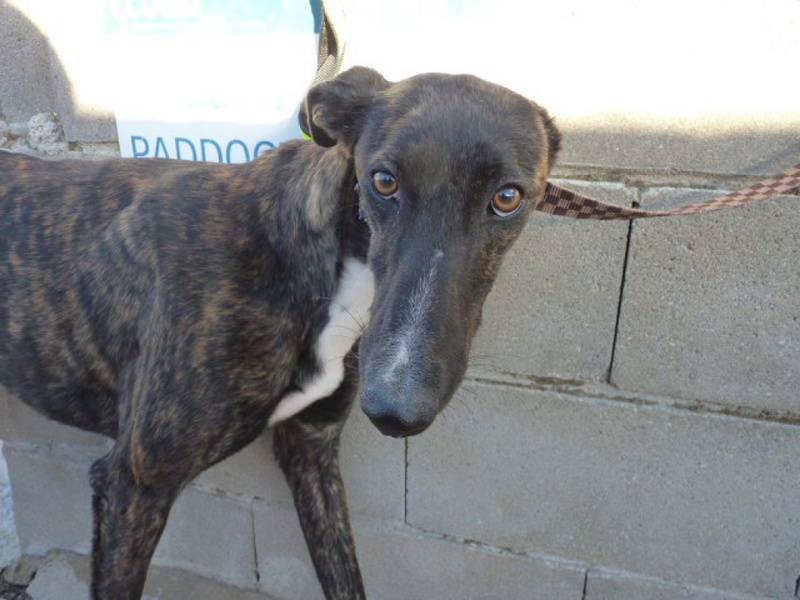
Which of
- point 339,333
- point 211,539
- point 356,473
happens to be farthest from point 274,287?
point 211,539

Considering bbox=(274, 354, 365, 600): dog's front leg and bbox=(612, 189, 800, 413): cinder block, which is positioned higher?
bbox=(612, 189, 800, 413): cinder block

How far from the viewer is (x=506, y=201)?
1.44 meters

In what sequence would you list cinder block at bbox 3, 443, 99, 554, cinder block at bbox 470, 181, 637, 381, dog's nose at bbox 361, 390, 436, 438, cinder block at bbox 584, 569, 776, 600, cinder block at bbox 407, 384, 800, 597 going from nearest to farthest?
dog's nose at bbox 361, 390, 436, 438 < cinder block at bbox 470, 181, 637, 381 < cinder block at bbox 407, 384, 800, 597 < cinder block at bbox 584, 569, 776, 600 < cinder block at bbox 3, 443, 99, 554

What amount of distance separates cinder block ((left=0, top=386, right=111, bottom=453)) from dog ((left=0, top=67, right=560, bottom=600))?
0.56m

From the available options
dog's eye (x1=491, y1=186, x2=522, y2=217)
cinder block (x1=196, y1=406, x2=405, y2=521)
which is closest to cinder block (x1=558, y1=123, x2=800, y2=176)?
dog's eye (x1=491, y1=186, x2=522, y2=217)

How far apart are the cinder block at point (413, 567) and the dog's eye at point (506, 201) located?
1441 mm

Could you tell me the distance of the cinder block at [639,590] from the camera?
7.36 ft

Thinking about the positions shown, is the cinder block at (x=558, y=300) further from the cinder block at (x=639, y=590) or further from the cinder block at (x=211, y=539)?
the cinder block at (x=211, y=539)

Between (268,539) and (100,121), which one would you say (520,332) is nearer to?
(268,539)

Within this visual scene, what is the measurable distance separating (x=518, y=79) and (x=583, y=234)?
0.47 metres

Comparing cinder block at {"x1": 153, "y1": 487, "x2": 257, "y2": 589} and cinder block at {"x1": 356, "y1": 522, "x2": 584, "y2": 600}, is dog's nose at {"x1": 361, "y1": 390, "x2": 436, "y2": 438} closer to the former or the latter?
cinder block at {"x1": 356, "y1": 522, "x2": 584, "y2": 600}

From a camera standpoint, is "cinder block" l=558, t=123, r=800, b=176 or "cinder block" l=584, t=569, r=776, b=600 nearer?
"cinder block" l=558, t=123, r=800, b=176

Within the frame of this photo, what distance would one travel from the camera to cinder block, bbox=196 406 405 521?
2.40m

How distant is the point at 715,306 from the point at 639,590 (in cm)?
102
